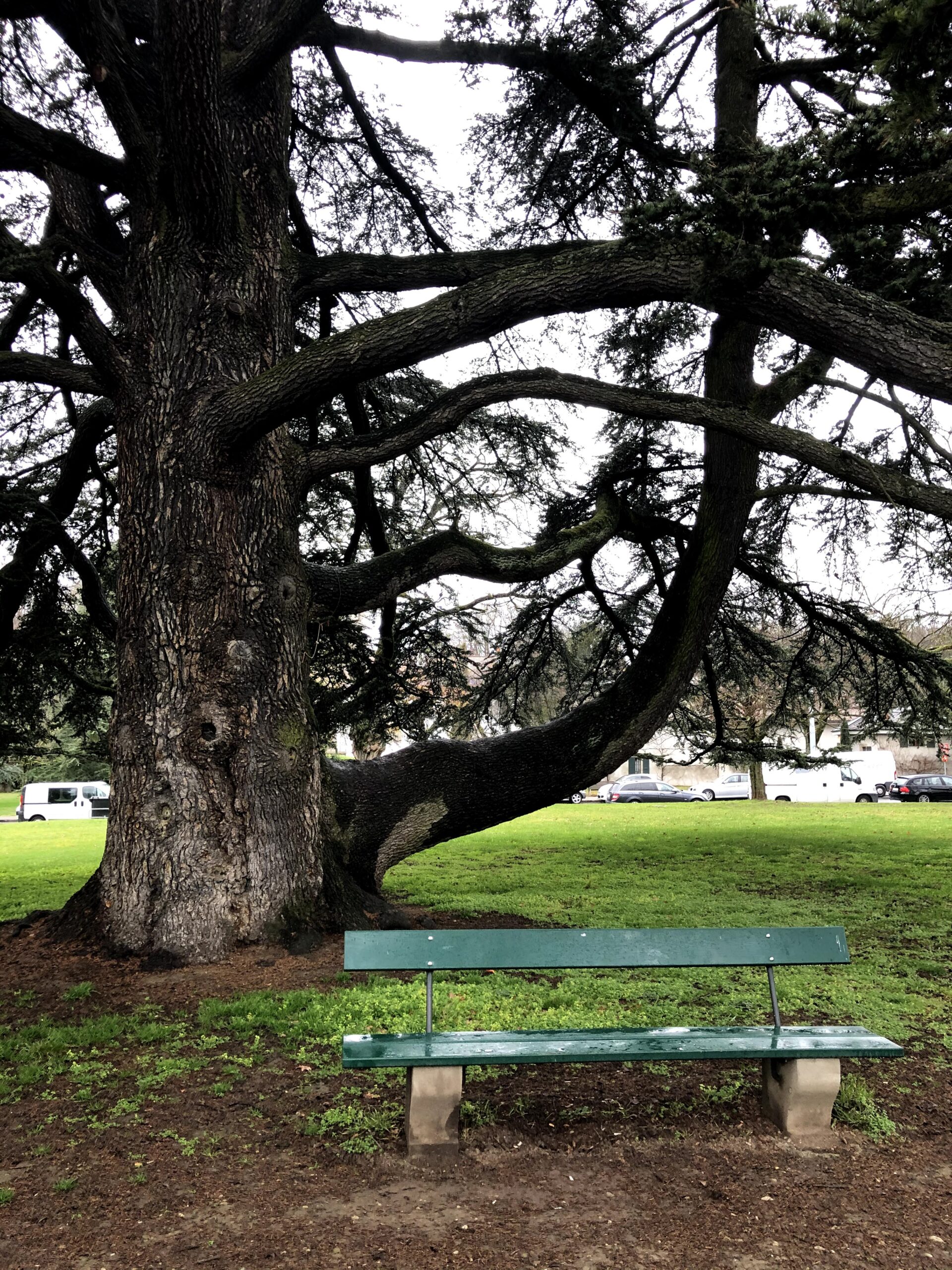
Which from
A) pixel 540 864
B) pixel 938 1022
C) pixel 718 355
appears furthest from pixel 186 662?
pixel 540 864

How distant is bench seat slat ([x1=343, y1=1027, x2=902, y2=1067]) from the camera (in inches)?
138

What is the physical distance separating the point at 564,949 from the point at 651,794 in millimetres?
39364

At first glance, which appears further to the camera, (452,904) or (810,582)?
Answer: (810,582)

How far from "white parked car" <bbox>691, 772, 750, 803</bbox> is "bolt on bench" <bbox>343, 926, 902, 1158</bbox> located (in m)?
40.6

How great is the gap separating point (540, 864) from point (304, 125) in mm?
9232

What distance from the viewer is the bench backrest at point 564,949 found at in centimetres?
384

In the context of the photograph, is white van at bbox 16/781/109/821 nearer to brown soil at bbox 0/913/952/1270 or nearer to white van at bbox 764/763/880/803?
white van at bbox 764/763/880/803

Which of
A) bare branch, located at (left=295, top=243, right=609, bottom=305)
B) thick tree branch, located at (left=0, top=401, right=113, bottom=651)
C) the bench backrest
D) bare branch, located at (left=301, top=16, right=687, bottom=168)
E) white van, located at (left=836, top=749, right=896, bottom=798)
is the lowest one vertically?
the bench backrest

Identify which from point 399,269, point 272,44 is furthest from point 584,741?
point 272,44

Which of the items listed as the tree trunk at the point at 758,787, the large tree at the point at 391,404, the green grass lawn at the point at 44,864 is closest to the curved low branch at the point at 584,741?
the large tree at the point at 391,404

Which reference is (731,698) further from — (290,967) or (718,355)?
(290,967)

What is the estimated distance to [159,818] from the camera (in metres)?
6.15

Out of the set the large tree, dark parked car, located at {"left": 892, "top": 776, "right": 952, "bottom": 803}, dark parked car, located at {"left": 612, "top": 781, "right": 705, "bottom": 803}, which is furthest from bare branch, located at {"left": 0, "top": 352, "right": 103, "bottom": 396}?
dark parked car, located at {"left": 612, "top": 781, "right": 705, "bottom": 803}

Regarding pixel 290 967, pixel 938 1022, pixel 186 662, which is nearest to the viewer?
pixel 938 1022
